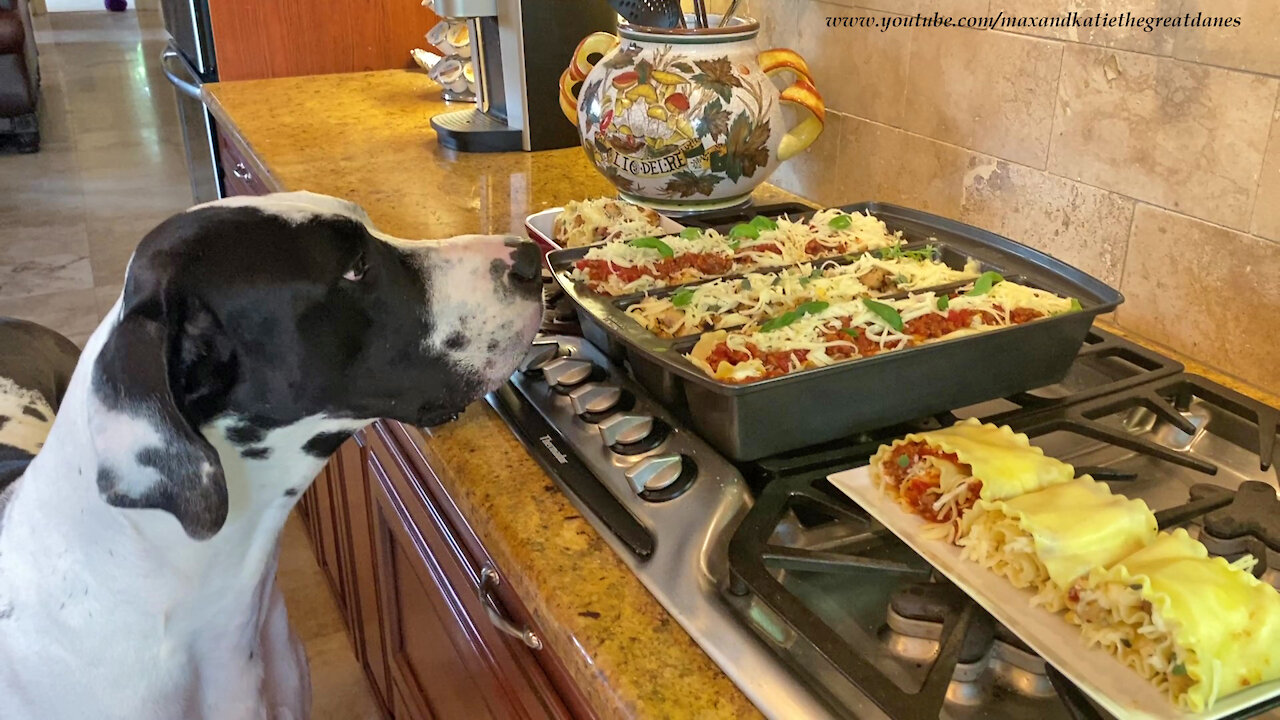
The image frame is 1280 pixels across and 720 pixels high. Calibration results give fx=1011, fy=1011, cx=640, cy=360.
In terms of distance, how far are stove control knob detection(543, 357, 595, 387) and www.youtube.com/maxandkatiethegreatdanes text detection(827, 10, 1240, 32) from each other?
0.72 m

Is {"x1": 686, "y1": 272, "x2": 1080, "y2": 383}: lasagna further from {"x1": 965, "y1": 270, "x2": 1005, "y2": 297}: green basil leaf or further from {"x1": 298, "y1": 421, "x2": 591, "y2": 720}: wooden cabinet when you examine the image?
{"x1": 298, "y1": 421, "x2": 591, "y2": 720}: wooden cabinet

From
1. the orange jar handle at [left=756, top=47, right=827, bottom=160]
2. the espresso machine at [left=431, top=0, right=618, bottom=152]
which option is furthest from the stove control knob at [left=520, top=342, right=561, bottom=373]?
the espresso machine at [left=431, top=0, right=618, bottom=152]

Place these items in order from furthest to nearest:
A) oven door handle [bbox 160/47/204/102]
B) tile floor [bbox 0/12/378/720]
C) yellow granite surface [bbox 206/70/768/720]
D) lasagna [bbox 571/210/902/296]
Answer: oven door handle [bbox 160/47/204/102]
tile floor [bbox 0/12/378/720]
lasagna [bbox 571/210/902/296]
yellow granite surface [bbox 206/70/768/720]

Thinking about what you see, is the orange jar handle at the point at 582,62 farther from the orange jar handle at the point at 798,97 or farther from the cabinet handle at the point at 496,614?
the cabinet handle at the point at 496,614

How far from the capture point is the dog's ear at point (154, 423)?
0.84 m

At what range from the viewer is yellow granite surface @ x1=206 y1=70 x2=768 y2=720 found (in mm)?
736

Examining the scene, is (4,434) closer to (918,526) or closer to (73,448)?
(73,448)

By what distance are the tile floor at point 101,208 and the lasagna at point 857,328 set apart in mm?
1381

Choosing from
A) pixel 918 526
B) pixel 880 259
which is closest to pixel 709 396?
pixel 918 526

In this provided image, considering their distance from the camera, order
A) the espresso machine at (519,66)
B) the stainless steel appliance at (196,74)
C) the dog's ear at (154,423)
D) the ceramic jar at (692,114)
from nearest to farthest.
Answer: the dog's ear at (154,423), the ceramic jar at (692,114), the espresso machine at (519,66), the stainless steel appliance at (196,74)

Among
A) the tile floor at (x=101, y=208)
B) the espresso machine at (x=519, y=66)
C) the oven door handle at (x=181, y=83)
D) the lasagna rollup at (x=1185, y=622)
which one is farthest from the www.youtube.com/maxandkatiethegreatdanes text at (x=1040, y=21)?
the oven door handle at (x=181, y=83)

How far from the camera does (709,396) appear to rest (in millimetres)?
924

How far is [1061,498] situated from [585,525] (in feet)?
1.30

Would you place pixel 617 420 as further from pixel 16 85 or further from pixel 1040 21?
pixel 16 85
